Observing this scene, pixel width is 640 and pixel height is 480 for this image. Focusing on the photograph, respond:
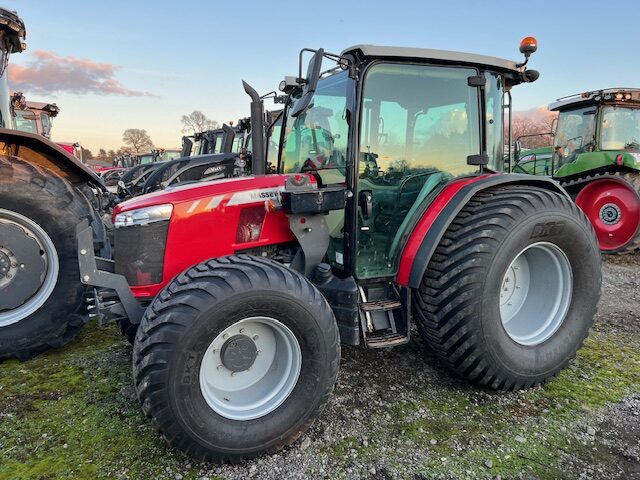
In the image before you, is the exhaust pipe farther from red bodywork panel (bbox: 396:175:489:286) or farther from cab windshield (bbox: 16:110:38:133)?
cab windshield (bbox: 16:110:38:133)

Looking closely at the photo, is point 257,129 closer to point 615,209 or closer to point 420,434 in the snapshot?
point 420,434

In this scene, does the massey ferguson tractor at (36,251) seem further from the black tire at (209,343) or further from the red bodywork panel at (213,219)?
the black tire at (209,343)

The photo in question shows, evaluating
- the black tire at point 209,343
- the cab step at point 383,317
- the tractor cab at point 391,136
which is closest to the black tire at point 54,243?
the black tire at point 209,343

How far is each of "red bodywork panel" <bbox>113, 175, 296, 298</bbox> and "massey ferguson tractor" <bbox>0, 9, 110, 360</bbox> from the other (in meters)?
0.90

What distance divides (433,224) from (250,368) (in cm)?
133

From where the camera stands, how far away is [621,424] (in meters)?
2.58

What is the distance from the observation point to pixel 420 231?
9.11 ft

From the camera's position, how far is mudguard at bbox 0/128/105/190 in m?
3.35

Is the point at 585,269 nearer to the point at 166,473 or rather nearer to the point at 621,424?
the point at 621,424

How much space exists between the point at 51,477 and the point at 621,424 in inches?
116

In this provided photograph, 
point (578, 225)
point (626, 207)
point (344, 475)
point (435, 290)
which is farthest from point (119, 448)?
point (626, 207)

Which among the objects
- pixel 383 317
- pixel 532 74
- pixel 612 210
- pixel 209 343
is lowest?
pixel 383 317

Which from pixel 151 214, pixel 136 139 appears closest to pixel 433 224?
pixel 151 214

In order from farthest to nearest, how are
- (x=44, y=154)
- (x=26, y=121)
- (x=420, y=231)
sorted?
1. (x=26, y=121)
2. (x=44, y=154)
3. (x=420, y=231)
